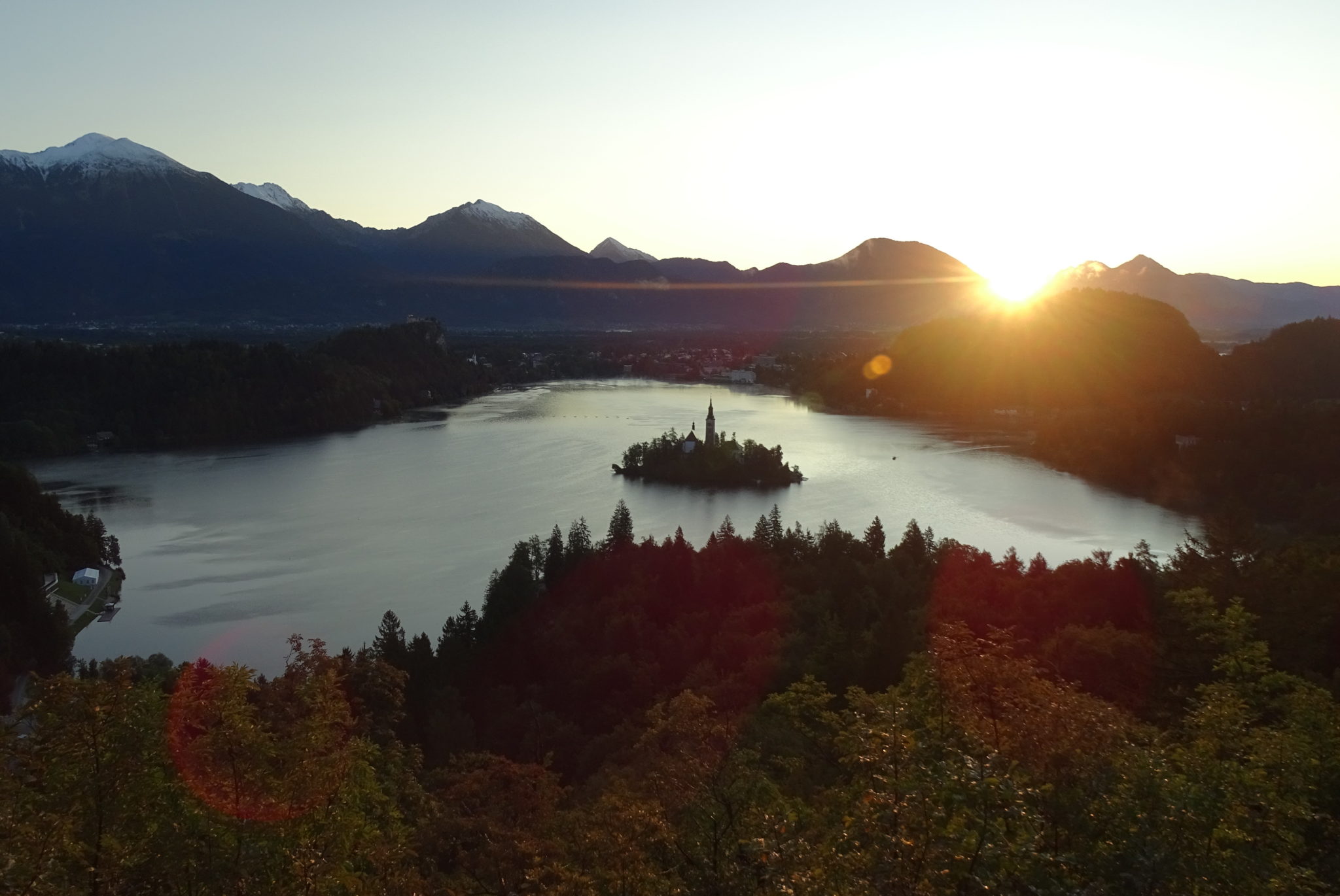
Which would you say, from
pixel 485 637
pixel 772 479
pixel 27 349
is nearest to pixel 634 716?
pixel 485 637

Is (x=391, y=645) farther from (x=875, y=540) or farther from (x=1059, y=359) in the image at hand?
(x=1059, y=359)

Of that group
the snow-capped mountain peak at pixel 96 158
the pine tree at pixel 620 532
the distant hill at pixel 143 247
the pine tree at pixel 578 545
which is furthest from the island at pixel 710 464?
the snow-capped mountain peak at pixel 96 158

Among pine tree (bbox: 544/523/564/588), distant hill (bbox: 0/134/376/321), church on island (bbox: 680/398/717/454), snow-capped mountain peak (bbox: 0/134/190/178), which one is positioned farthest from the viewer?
snow-capped mountain peak (bbox: 0/134/190/178)

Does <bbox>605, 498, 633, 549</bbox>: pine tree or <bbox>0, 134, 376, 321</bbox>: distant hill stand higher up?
<bbox>0, 134, 376, 321</bbox>: distant hill

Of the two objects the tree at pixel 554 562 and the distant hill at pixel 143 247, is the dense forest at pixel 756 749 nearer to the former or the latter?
the tree at pixel 554 562

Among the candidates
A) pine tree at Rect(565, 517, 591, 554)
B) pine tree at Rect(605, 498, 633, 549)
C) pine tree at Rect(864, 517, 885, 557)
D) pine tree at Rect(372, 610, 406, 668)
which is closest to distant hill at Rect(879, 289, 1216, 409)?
pine tree at Rect(864, 517, 885, 557)

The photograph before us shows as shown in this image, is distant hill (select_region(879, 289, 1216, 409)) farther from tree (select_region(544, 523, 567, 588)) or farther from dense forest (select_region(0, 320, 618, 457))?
tree (select_region(544, 523, 567, 588))

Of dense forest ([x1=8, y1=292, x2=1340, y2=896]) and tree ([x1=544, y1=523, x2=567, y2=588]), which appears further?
tree ([x1=544, y1=523, x2=567, y2=588])

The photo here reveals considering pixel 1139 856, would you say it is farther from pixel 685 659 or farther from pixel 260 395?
pixel 260 395
